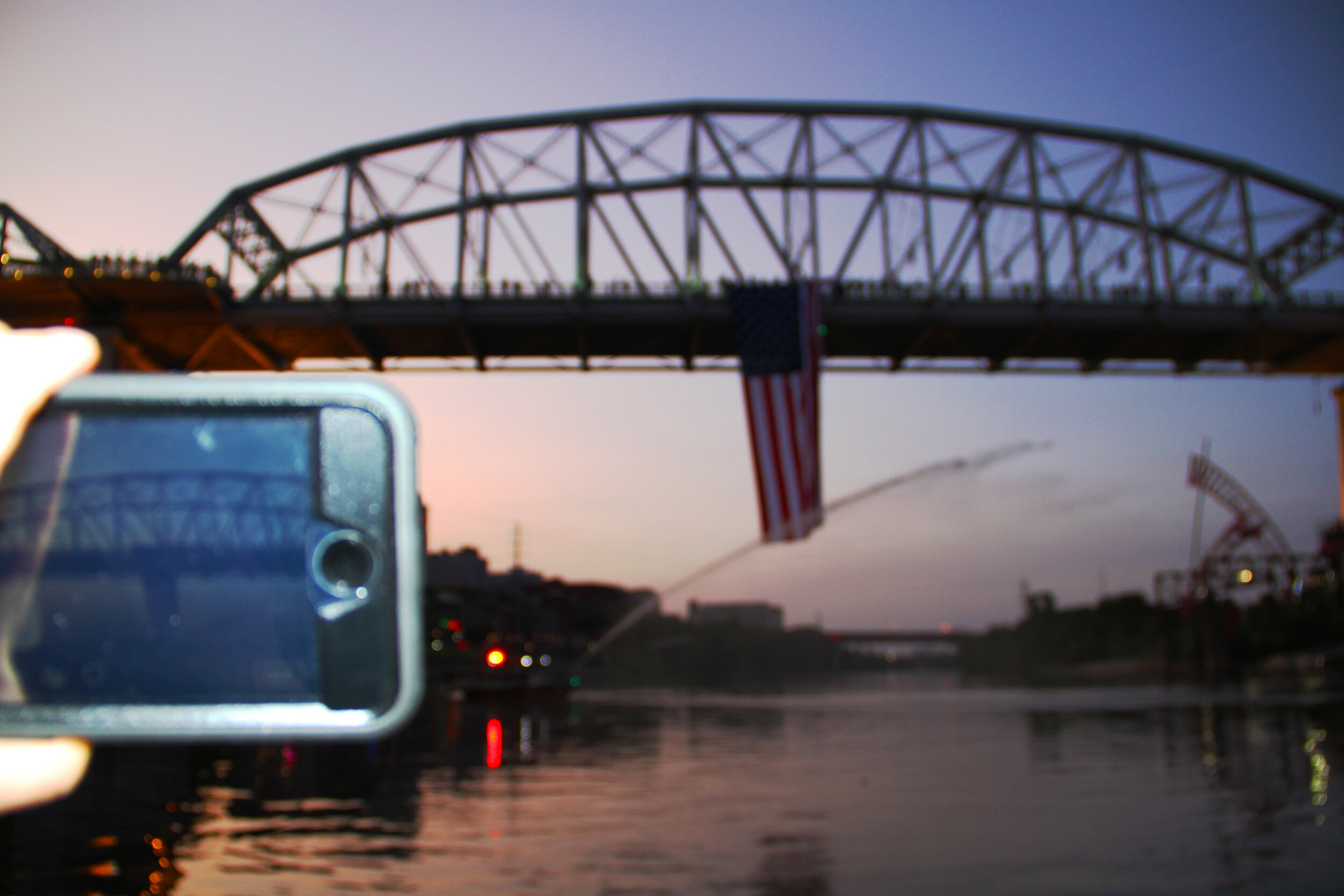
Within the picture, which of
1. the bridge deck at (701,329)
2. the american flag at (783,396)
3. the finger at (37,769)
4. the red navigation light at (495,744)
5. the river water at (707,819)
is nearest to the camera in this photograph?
the finger at (37,769)

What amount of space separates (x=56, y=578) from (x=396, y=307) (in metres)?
53.8

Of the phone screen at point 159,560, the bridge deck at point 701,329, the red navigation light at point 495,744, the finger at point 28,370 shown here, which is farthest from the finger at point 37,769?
the bridge deck at point 701,329

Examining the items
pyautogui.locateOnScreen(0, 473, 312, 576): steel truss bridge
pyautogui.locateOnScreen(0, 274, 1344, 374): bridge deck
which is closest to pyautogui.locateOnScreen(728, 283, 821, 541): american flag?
pyautogui.locateOnScreen(0, 274, 1344, 374): bridge deck

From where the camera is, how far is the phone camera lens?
2240mm

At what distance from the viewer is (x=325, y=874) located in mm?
15102

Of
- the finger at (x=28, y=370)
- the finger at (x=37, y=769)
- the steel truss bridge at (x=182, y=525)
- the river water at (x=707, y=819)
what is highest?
the finger at (x=28, y=370)

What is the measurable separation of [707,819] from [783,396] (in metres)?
24.2

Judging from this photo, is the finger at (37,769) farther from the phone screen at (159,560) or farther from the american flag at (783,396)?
the american flag at (783,396)

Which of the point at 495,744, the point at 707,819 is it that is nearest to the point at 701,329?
the point at 495,744

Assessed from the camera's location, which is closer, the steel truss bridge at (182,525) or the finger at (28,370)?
the finger at (28,370)

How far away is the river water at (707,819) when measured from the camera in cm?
1527

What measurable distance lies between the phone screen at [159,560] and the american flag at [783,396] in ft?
101

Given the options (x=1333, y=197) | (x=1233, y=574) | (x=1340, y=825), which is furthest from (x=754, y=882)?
(x=1233, y=574)

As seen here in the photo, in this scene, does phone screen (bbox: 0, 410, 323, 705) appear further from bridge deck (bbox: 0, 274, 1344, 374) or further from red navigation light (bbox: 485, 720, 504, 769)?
bridge deck (bbox: 0, 274, 1344, 374)
